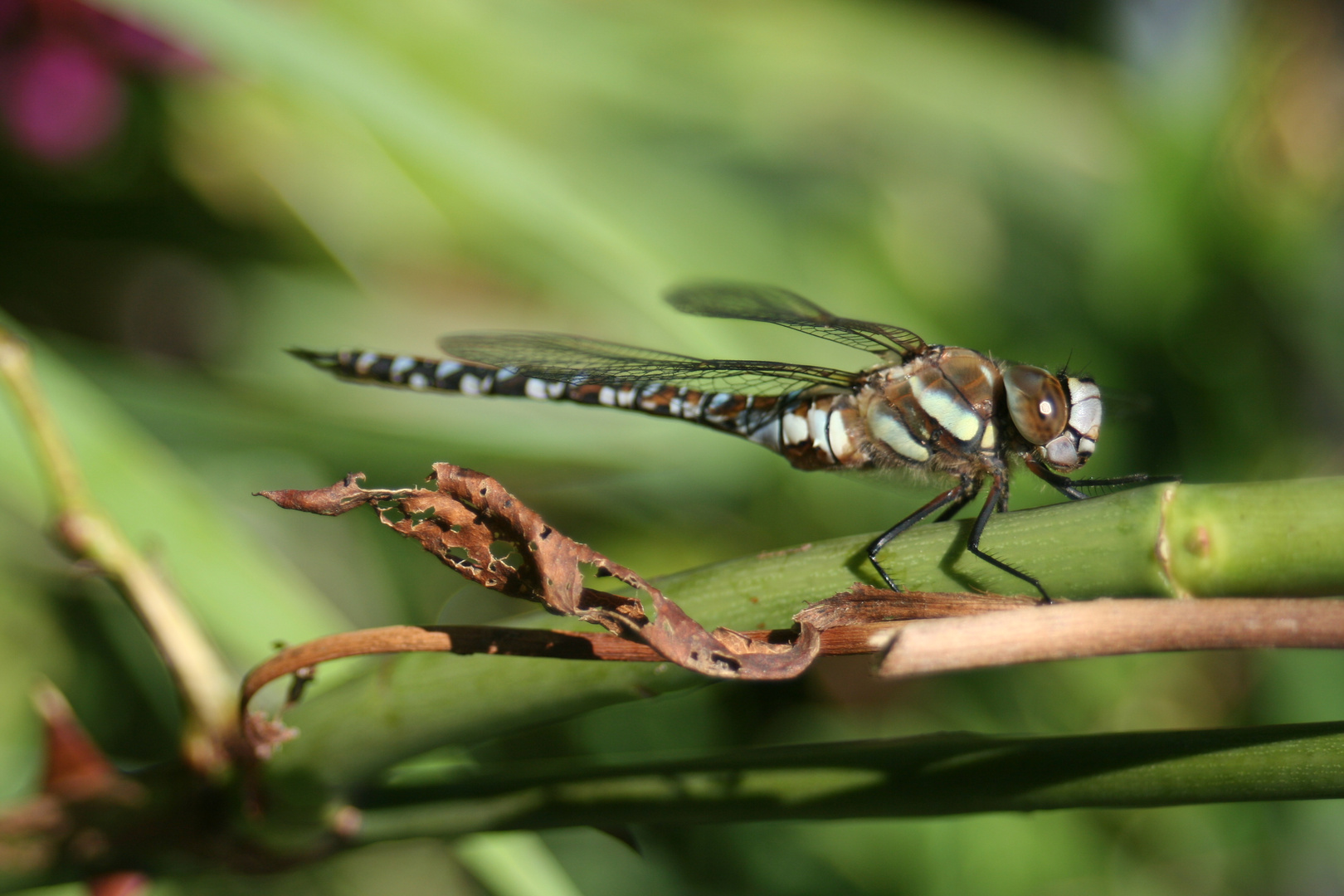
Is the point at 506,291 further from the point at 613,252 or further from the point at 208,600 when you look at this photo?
the point at 208,600

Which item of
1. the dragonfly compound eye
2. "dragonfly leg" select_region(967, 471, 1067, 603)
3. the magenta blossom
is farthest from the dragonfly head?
the magenta blossom

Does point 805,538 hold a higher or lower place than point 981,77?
lower

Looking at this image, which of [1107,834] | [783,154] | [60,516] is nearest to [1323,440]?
[1107,834]

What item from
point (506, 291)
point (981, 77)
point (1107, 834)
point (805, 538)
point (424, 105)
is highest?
point (981, 77)

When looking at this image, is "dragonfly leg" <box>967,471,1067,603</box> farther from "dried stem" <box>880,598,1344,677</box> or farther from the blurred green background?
the blurred green background

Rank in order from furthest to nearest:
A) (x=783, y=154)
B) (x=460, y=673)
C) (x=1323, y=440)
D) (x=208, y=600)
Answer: (x=783, y=154)
(x=1323, y=440)
(x=208, y=600)
(x=460, y=673)

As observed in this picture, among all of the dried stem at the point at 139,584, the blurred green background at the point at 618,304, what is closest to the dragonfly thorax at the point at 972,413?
the blurred green background at the point at 618,304

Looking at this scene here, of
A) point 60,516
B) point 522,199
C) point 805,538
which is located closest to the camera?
point 60,516
